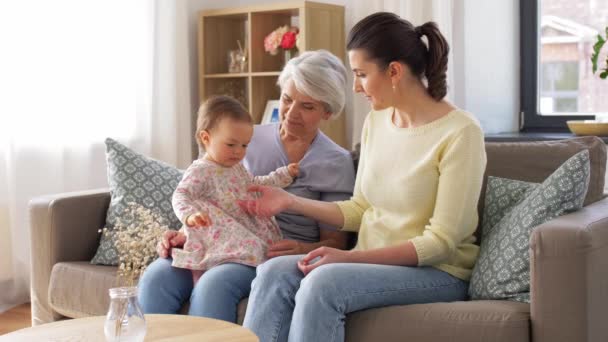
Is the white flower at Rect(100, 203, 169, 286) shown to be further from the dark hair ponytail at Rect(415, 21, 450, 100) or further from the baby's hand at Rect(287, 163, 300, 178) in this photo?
the dark hair ponytail at Rect(415, 21, 450, 100)

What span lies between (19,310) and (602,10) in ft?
9.80

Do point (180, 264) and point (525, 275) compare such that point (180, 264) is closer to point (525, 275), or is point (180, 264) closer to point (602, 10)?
point (525, 275)

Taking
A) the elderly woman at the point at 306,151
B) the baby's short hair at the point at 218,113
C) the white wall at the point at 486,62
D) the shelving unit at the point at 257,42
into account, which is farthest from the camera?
the shelving unit at the point at 257,42

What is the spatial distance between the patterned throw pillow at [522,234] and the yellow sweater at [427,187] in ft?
0.27

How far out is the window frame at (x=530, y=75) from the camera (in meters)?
4.14

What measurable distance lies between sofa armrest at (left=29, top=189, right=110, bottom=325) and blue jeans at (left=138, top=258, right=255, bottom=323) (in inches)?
19.5

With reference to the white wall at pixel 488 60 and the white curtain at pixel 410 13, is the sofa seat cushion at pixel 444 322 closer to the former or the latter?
the white curtain at pixel 410 13

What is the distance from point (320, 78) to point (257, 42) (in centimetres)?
189

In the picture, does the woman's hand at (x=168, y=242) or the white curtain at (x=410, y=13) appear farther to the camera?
the white curtain at (x=410, y=13)

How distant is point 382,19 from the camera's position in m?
2.24

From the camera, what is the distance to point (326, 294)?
6.56 feet

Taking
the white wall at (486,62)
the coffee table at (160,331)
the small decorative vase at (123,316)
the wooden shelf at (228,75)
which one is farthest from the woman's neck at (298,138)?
the wooden shelf at (228,75)

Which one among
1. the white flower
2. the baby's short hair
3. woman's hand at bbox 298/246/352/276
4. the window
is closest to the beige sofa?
woman's hand at bbox 298/246/352/276

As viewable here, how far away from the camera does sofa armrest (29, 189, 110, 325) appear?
2760 mm
